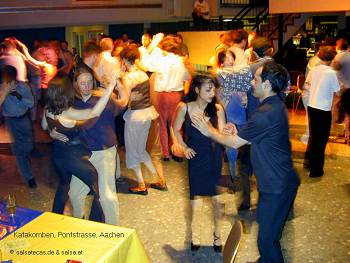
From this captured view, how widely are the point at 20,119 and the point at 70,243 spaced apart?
3565 mm

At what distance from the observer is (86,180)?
13.1ft

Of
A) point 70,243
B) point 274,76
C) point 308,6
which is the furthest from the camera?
point 308,6

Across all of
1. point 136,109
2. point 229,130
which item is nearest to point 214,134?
point 229,130

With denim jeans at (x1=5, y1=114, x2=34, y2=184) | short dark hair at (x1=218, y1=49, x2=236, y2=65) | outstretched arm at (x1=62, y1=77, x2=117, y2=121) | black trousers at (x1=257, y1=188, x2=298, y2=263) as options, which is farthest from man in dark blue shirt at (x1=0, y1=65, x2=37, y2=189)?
black trousers at (x1=257, y1=188, x2=298, y2=263)

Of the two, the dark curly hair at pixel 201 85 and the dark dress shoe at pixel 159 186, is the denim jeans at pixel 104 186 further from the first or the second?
the dark dress shoe at pixel 159 186

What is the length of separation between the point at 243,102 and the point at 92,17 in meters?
8.20

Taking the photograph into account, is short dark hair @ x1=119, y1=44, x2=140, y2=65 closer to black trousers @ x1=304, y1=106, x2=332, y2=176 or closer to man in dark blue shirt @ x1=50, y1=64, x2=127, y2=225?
man in dark blue shirt @ x1=50, y1=64, x2=127, y2=225

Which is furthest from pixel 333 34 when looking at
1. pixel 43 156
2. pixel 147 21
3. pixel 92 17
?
pixel 43 156

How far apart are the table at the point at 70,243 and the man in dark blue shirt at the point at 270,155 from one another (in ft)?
3.45

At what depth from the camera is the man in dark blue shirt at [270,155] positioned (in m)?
3.24

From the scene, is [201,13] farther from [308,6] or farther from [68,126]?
[68,126]

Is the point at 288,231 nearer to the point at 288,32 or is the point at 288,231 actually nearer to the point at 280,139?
the point at 280,139

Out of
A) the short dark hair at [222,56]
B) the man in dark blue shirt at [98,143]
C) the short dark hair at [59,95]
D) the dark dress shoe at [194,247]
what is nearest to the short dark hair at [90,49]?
the man in dark blue shirt at [98,143]

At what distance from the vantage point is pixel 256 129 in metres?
3.24
